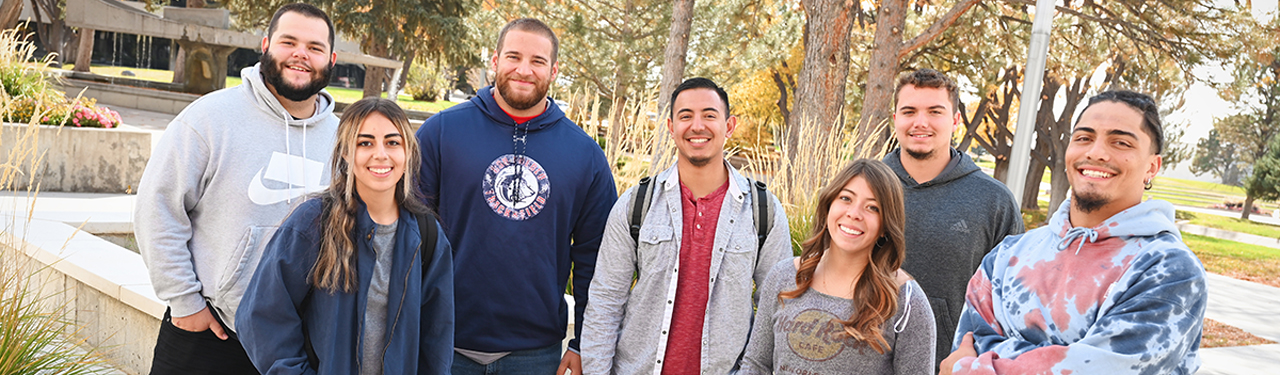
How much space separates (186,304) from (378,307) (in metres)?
0.56

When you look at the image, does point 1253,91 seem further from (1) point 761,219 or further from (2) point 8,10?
(2) point 8,10

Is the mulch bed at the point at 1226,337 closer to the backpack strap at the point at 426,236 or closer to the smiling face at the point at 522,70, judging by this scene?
the smiling face at the point at 522,70

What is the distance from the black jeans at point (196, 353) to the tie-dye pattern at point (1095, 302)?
74.1 inches

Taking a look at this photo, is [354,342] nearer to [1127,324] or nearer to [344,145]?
[344,145]

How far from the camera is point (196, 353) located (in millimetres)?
2287

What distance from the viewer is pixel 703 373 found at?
2.25 m

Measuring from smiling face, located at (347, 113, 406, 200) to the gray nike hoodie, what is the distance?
0.29 metres

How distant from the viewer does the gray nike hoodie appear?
219cm

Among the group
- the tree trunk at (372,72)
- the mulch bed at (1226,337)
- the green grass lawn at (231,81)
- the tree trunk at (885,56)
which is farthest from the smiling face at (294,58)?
the green grass lawn at (231,81)

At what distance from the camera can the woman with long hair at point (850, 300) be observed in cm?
201

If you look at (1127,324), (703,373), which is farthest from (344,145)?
(1127,324)

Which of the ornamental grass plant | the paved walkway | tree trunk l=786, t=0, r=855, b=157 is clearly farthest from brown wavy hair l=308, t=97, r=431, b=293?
the paved walkway

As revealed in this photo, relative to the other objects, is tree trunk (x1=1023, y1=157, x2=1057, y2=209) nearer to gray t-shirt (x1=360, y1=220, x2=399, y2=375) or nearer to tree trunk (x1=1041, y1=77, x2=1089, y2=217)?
tree trunk (x1=1041, y1=77, x2=1089, y2=217)

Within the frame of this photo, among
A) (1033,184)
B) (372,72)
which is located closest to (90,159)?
(372,72)
